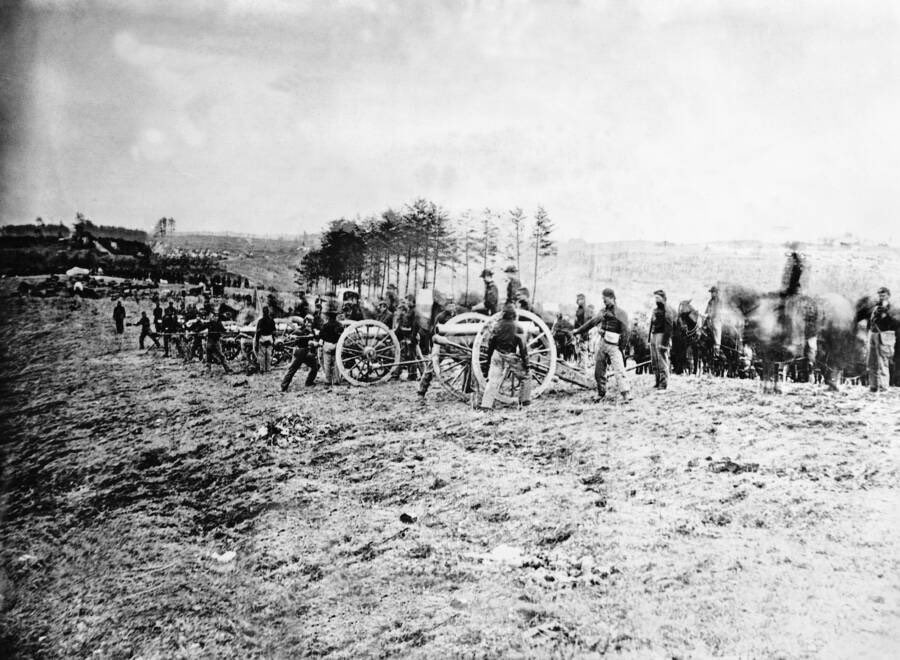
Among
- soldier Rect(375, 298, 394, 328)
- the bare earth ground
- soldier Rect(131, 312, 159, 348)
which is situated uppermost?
soldier Rect(375, 298, 394, 328)

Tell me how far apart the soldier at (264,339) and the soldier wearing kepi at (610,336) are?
7.15ft

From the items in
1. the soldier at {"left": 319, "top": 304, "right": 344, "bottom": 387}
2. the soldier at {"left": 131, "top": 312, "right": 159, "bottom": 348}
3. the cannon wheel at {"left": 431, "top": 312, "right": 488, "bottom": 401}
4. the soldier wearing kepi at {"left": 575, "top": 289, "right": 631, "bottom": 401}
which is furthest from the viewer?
the soldier at {"left": 319, "top": 304, "right": 344, "bottom": 387}

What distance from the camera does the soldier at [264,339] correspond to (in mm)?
3725

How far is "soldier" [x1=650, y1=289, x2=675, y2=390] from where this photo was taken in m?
3.30

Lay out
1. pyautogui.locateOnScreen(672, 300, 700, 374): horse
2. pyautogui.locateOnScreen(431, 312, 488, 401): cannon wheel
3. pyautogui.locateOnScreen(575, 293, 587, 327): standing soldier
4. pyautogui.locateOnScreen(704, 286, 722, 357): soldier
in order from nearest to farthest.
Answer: pyautogui.locateOnScreen(704, 286, 722, 357): soldier → pyautogui.locateOnScreen(672, 300, 700, 374): horse → pyautogui.locateOnScreen(575, 293, 587, 327): standing soldier → pyautogui.locateOnScreen(431, 312, 488, 401): cannon wheel

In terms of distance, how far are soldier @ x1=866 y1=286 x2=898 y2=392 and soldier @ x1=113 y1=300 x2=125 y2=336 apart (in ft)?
13.7

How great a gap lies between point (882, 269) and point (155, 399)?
12.3 ft

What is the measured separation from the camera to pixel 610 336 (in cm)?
369

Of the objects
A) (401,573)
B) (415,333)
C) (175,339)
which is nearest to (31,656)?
(401,573)

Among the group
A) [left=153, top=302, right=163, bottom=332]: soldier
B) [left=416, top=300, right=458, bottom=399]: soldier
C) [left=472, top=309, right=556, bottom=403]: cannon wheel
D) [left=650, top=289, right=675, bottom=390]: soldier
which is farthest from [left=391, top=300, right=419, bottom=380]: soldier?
[left=650, top=289, right=675, bottom=390]: soldier

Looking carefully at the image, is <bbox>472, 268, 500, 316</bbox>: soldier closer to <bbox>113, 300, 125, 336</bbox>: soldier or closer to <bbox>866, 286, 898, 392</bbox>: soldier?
<bbox>866, 286, 898, 392</bbox>: soldier

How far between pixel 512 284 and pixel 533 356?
90 cm

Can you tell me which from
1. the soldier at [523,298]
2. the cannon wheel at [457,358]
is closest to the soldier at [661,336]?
the soldier at [523,298]

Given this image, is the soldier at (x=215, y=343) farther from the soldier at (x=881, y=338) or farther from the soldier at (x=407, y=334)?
the soldier at (x=881, y=338)
